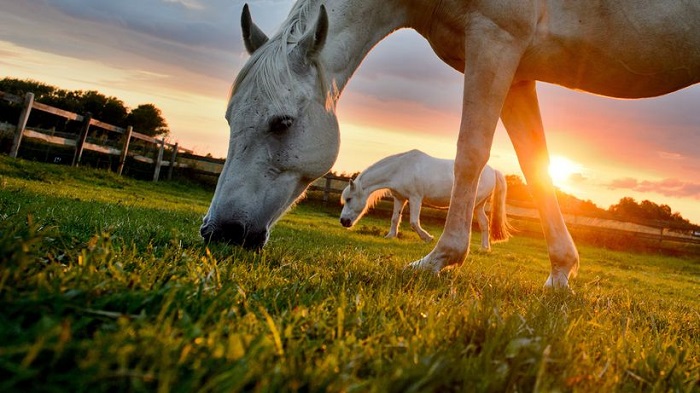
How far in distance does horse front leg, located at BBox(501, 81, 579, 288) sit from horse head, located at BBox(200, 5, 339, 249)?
1724mm

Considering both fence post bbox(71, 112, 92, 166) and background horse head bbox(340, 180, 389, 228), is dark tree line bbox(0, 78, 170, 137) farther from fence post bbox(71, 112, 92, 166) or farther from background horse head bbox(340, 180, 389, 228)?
background horse head bbox(340, 180, 389, 228)

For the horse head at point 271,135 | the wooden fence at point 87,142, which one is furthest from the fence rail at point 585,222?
the horse head at point 271,135

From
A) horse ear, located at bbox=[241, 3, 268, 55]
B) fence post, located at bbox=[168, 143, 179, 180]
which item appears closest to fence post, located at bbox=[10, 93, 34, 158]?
fence post, located at bbox=[168, 143, 179, 180]

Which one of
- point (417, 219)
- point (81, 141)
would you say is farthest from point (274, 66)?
point (81, 141)

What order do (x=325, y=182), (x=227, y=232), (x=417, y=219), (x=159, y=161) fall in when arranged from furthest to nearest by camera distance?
(x=325, y=182) → (x=159, y=161) → (x=417, y=219) → (x=227, y=232)

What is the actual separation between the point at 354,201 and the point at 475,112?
9619mm

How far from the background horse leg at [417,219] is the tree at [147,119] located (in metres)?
31.4

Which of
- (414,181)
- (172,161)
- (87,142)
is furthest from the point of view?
(172,161)

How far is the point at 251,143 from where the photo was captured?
278 centimetres

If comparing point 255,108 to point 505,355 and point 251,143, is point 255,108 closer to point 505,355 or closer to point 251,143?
point 251,143

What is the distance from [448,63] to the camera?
3637mm

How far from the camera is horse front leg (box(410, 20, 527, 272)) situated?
301 centimetres

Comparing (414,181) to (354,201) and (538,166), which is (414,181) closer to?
(354,201)

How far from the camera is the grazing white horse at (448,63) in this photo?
2766 mm
